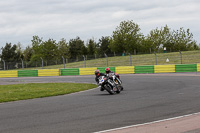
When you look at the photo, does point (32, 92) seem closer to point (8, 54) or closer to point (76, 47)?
point (8, 54)

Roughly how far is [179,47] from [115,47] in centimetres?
1615

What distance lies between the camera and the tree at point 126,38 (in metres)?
67.7

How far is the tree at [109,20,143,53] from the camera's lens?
6769 cm

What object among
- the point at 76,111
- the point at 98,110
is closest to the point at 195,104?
the point at 98,110

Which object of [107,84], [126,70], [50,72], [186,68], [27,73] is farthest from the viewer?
[27,73]

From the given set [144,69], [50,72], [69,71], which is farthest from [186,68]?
[50,72]

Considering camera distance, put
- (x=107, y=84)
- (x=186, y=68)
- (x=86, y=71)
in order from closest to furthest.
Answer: (x=107, y=84) → (x=186, y=68) → (x=86, y=71)

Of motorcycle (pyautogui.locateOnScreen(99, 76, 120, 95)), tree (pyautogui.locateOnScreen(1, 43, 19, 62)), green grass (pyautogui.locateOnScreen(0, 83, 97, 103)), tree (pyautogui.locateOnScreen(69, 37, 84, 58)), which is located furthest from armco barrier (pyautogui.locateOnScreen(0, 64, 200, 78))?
tree (pyautogui.locateOnScreen(69, 37, 84, 58))

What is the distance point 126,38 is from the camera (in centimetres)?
6838

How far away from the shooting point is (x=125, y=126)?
22.4 feet

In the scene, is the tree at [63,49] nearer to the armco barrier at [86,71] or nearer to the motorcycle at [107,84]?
the armco barrier at [86,71]

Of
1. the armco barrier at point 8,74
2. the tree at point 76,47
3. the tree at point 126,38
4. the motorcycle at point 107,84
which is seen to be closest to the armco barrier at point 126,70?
the armco barrier at point 8,74

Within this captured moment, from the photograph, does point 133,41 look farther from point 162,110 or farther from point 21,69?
point 162,110

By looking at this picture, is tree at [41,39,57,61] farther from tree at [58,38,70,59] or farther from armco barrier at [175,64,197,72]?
armco barrier at [175,64,197,72]
